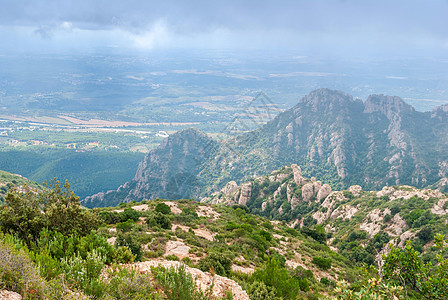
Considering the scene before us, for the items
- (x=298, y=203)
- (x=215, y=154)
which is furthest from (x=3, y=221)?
(x=215, y=154)

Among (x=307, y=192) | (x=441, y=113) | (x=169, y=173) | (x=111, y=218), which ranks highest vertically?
(x=441, y=113)

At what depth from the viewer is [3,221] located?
407 inches

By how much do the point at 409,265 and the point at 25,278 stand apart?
1133 cm

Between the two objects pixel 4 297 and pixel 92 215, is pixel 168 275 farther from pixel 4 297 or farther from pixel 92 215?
pixel 92 215

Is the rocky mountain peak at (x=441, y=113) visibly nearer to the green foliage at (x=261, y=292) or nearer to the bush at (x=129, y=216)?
the bush at (x=129, y=216)

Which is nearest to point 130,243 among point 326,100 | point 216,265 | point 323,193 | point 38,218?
point 38,218

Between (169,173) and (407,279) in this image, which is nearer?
(407,279)

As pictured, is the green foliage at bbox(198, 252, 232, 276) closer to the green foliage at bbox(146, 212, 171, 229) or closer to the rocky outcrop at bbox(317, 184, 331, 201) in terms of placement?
the green foliage at bbox(146, 212, 171, 229)

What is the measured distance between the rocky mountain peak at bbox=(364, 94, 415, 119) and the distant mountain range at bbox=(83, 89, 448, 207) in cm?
50

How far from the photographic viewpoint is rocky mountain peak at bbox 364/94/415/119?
5581 inches

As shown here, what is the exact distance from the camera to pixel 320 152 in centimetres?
13125

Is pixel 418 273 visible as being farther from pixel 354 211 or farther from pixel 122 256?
pixel 354 211

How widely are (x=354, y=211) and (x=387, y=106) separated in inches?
4986

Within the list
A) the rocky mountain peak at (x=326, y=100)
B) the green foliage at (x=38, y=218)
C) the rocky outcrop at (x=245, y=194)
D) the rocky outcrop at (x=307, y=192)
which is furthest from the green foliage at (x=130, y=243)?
the rocky mountain peak at (x=326, y=100)
